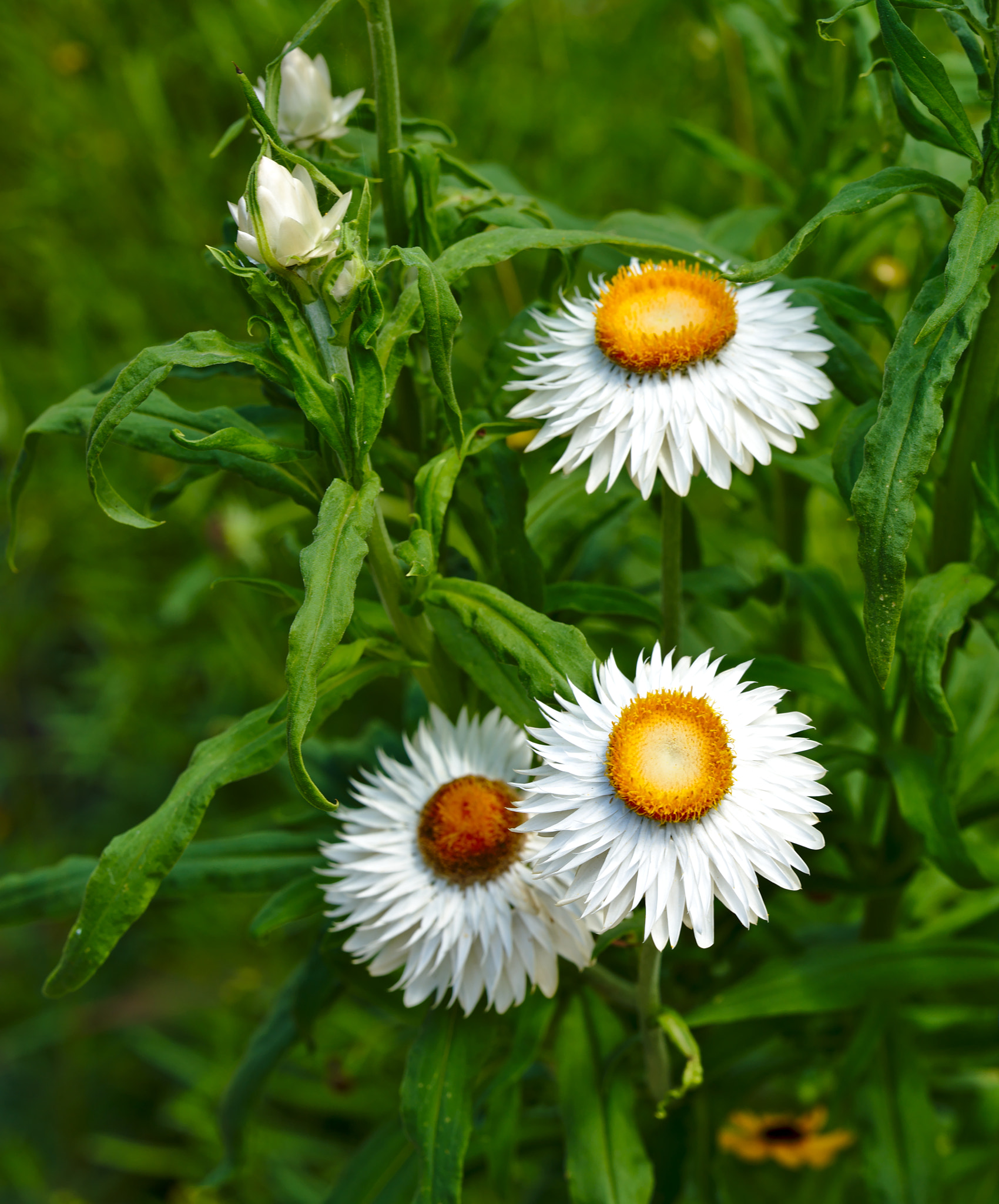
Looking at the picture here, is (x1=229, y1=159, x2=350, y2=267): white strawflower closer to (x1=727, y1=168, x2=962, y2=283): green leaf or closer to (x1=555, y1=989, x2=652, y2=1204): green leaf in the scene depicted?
(x1=727, y1=168, x2=962, y2=283): green leaf

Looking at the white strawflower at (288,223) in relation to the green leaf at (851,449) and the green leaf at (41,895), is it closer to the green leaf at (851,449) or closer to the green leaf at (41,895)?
the green leaf at (851,449)

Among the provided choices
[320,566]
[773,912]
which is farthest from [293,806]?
[320,566]

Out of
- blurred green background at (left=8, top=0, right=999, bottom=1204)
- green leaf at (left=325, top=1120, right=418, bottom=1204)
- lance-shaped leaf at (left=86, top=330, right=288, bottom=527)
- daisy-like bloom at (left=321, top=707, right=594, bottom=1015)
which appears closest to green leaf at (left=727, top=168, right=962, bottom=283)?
lance-shaped leaf at (left=86, top=330, right=288, bottom=527)

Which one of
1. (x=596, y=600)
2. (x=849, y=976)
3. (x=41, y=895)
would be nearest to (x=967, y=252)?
(x=596, y=600)

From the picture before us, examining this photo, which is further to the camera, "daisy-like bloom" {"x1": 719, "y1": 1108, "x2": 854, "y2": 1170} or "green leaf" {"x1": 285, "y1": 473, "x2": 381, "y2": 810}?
"daisy-like bloom" {"x1": 719, "y1": 1108, "x2": 854, "y2": 1170}

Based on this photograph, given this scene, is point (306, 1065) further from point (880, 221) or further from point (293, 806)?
point (880, 221)

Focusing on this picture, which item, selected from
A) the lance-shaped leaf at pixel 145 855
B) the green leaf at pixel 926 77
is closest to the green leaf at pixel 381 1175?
the lance-shaped leaf at pixel 145 855
